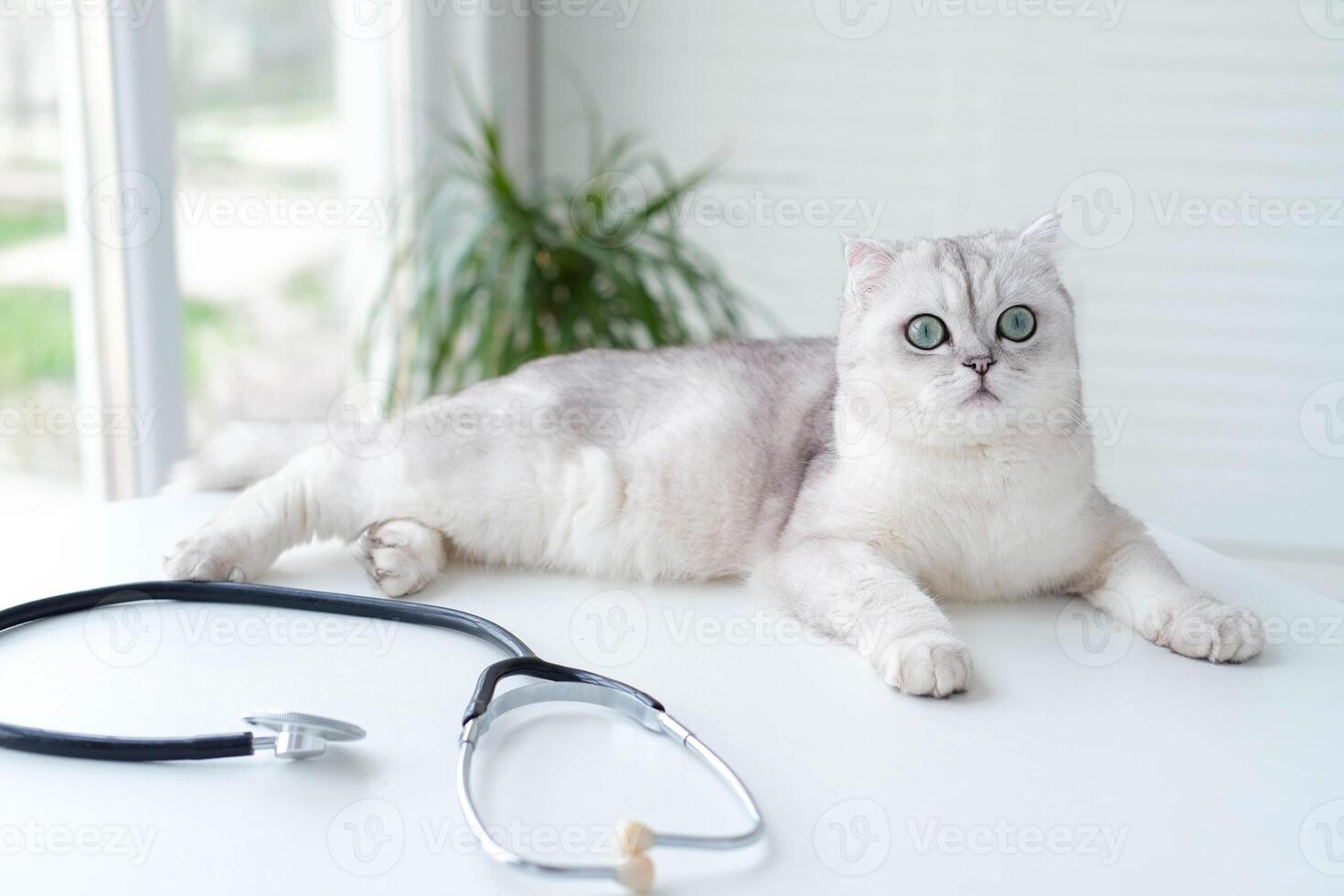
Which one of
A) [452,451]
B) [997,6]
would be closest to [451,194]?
[997,6]

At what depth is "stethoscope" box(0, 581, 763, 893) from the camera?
72cm

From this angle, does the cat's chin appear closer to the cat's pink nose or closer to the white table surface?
the cat's pink nose

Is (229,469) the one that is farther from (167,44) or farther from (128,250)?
(167,44)

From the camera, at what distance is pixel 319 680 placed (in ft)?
3.34
